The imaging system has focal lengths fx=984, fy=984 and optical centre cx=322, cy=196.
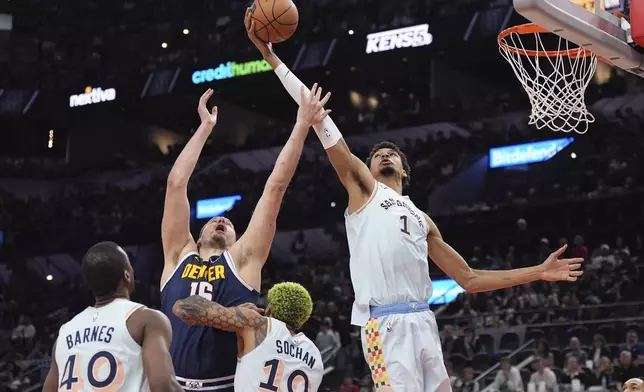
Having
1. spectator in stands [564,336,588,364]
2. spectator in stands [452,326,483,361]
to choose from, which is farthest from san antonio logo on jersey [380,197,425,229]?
spectator in stands [452,326,483,361]

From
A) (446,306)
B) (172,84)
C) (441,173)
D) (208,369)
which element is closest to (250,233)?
(208,369)

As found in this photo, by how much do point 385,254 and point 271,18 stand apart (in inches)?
62.3

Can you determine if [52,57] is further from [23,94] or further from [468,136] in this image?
[468,136]

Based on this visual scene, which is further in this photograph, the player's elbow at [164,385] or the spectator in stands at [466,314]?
the spectator in stands at [466,314]

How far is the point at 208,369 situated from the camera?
5.18m

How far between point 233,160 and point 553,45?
16760mm

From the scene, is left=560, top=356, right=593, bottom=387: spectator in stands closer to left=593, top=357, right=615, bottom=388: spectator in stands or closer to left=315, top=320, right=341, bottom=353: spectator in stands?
left=593, top=357, right=615, bottom=388: spectator in stands

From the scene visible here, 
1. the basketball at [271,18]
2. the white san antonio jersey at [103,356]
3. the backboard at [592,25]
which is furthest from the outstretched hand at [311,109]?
the white san antonio jersey at [103,356]

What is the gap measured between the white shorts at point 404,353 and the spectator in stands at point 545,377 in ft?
26.3

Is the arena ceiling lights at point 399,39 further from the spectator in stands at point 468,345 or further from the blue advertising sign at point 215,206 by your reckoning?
the spectator in stands at point 468,345

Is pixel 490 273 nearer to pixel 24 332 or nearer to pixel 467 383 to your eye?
pixel 467 383

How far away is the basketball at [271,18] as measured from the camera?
5707mm

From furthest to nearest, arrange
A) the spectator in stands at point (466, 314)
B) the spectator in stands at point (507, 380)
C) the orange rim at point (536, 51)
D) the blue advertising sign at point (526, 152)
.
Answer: the blue advertising sign at point (526, 152), the spectator in stands at point (466, 314), the spectator in stands at point (507, 380), the orange rim at point (536, 51)

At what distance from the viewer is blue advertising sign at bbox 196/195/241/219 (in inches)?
932
